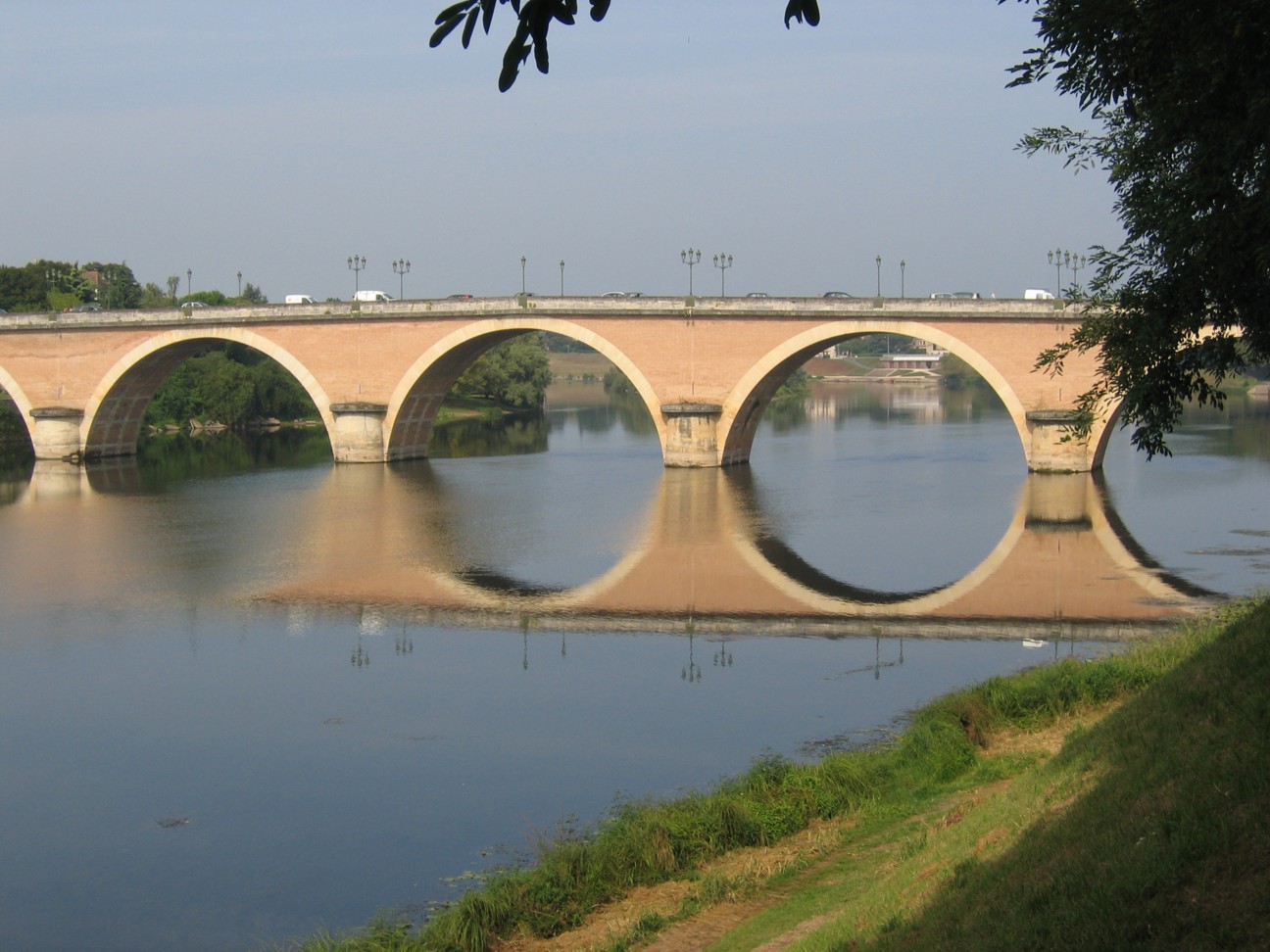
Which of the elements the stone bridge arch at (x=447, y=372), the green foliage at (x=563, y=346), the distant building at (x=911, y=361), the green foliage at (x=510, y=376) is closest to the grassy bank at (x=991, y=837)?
the stone bridge arch at (x=447, y=372)

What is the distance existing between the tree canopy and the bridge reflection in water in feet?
22.8

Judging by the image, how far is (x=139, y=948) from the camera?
8391 mm

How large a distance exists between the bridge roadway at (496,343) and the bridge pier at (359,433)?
35 mm

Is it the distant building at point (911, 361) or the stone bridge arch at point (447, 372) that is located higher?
the distant building at point (911, 361)

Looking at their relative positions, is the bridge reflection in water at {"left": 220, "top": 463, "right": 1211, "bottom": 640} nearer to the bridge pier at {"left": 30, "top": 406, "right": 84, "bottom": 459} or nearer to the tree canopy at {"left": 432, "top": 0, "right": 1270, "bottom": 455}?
the tree canopy at {"left": 432, "top": 0, "right": 1270, "bottom": 455}

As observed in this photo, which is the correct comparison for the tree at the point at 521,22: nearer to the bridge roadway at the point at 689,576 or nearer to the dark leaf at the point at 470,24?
the dark leaf at the point at 470,24

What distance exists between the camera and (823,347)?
110ft

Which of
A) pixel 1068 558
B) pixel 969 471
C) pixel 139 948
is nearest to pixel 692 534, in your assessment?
pixel 1068 558

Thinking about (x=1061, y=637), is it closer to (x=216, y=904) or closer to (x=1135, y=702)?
(x=1135, y=702)

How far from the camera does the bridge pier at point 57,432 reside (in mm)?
38594

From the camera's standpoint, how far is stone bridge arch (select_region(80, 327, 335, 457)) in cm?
3722

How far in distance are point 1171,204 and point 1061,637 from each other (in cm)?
732

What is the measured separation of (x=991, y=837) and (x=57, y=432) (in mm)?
36033

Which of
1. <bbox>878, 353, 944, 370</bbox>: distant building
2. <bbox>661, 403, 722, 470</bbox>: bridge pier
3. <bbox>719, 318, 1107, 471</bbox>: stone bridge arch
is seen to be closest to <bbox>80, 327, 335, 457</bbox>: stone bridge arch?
<bbox>661, 403, 722, 470</bbox>: bridge pier
